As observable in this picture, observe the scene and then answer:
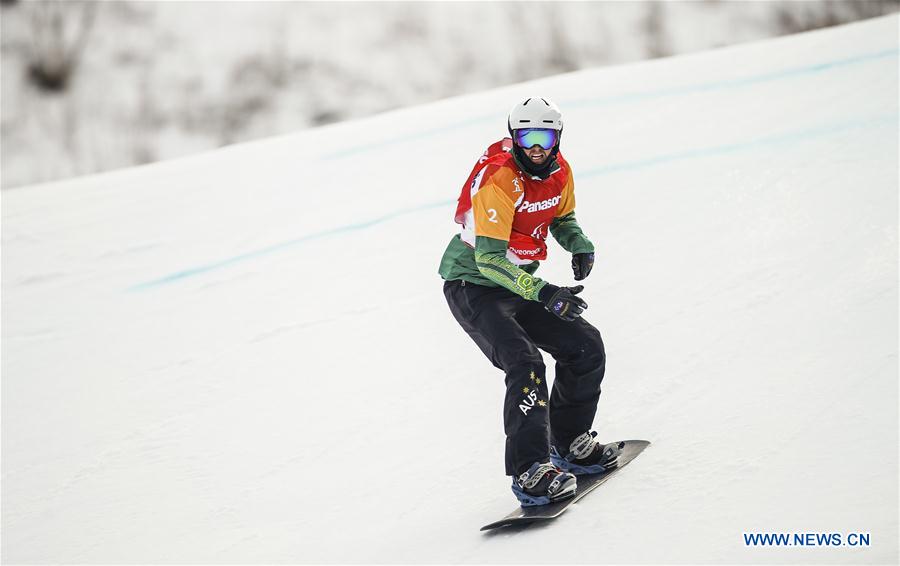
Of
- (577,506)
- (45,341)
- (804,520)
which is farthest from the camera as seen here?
(45,341)

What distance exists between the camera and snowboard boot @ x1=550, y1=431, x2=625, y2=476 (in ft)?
10.1

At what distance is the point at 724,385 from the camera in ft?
11.3

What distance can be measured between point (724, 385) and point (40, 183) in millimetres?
8236

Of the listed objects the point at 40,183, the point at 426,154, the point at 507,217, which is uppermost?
the point at 507,217

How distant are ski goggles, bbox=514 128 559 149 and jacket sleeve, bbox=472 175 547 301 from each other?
0.13 m

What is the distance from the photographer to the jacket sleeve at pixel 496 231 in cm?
290

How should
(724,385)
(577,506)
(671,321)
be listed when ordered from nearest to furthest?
(577,506), (724,385), (671,321)

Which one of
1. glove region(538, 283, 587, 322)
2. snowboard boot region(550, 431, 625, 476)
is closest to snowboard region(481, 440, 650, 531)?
snowboard boot region(550, 431, 625, 476)

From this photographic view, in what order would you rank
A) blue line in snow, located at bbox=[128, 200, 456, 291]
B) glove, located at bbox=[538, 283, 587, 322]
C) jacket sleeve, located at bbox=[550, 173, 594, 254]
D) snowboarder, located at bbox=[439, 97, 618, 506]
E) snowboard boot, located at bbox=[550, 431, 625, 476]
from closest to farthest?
glove, located at bbox=[538, 283, 587, 322] → snowboarder, located at bbox=[439, 97, 618, 506] → snowboard boot, located at bbox=[550, 431, 625, 476] → jacket sleeve, located at bbox=[550, 173, 594, 254] → blue line in snow, located at bbox=[128, 200, 456, 291]

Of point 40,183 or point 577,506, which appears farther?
point 40,183

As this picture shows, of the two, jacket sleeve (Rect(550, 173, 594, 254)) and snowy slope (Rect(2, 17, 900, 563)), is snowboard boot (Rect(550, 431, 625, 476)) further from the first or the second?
jacket sleeve (Rect(550, 173, 594, 254))

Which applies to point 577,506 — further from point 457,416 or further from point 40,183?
point 40,183

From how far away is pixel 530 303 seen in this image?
10.1 ft

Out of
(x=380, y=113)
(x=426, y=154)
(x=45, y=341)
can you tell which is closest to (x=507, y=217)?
(x=45, y=341)
